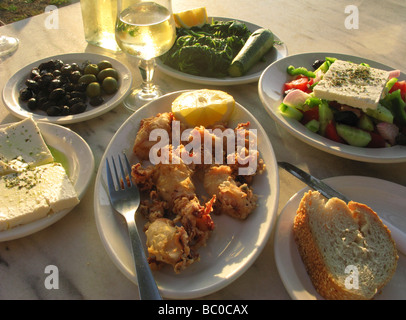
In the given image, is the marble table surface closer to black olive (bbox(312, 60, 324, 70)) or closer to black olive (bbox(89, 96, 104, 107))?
black olive (bbox(89, 96, 104, 107))

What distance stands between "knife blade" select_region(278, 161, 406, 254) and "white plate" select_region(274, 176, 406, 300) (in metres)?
0.04

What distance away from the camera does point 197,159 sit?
4.85 feet

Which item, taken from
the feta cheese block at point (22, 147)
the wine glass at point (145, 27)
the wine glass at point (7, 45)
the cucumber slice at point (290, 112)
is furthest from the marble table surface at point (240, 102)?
the wine glass at point (145, 27)

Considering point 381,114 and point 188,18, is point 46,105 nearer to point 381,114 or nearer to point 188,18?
point 188,18

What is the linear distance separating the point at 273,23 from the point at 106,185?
2.47m

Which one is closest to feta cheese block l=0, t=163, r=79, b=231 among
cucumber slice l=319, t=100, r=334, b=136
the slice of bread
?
the slice of bread

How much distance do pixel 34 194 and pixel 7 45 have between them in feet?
6.21

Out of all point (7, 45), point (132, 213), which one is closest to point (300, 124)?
point (132, 213)

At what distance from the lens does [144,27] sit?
183 cm

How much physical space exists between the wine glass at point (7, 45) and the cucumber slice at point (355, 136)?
2545 mm

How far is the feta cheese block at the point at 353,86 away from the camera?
1.66 metres

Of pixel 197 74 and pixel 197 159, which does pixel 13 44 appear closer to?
pixel 197 74

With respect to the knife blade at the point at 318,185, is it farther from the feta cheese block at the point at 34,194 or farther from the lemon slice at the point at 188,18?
the lemon slice at the point at 188,18

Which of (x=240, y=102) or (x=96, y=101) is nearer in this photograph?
(x=96, y=101)
